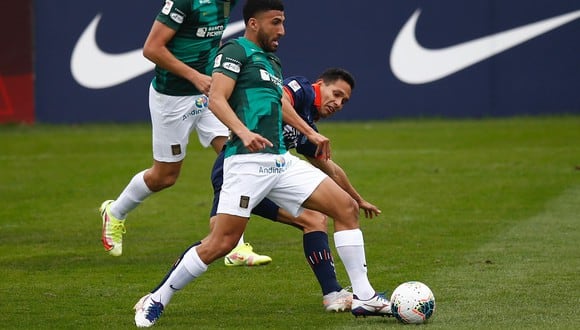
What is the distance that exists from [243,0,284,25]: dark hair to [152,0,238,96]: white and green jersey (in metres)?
2.11

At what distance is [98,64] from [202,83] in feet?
40.2

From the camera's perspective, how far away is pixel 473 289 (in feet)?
27.9

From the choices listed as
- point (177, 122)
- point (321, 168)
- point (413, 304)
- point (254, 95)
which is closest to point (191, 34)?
point (177, 122)

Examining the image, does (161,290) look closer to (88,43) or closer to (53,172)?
(53,172)

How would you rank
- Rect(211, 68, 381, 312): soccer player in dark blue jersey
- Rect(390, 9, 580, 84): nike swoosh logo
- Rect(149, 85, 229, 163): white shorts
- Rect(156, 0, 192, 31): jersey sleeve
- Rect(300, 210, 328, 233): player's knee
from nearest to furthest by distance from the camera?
1. Rect(211, 68, 381, 312): soccer player in dark blue jersey
2. Rect(300, 210, 328, 233): player's knee
3. Rect(156, 0, 192, 31): jersey sleeve
4. Rect(149, 85, 229, 163): white shorts
5. Rect(390, 9, 580, 84): nike swoosh logo

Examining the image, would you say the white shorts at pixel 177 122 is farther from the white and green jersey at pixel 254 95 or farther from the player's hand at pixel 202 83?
the white and green jersey at pixel 254 95

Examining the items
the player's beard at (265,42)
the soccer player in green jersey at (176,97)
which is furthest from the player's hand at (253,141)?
the soccer player in green jersey at (176,97)

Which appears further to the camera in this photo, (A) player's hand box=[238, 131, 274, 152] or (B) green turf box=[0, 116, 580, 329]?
(B) green turf box=[0, 116, 580, 329]

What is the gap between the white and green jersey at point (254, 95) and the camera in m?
7.43

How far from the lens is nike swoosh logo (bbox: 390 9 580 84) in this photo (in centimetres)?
2039

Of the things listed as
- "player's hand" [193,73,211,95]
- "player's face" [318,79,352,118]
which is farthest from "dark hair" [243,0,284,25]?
"player's hand" [193,73,211,95]

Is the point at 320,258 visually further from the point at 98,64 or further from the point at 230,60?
the point at 98,64

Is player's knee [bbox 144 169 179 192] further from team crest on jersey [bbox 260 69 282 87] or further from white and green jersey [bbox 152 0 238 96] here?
team crest on jersey [bbox 260 69 282 87]

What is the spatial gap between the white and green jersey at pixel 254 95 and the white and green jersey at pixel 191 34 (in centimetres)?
214
